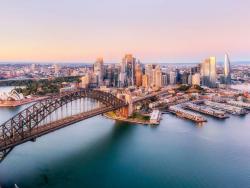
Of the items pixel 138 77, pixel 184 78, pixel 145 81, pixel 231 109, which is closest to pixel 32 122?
pixel 231 109

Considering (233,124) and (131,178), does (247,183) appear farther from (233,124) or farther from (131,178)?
(233,124)

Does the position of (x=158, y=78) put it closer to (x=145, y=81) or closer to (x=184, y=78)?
(x=145, y=81)

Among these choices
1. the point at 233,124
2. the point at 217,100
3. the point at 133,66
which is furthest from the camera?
the point at 133,66

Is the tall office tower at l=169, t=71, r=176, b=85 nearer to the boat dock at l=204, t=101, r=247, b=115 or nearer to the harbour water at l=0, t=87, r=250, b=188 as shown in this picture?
the boat dock at l=204, t=101, r=247, b=115

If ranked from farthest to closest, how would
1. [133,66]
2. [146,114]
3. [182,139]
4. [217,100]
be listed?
[133,66], [217,100], [146,114], [182,139]

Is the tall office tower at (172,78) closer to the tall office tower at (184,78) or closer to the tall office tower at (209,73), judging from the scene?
the tall office tower at (184,78)

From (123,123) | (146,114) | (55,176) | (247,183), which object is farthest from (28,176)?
(146,114)

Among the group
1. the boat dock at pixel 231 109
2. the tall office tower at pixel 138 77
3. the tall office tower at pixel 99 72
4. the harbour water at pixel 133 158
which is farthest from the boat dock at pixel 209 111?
the tall office tower at pixel 99 72
